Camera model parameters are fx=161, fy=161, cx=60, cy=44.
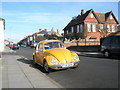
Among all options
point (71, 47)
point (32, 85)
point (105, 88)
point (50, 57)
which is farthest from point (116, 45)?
point (71, 47)

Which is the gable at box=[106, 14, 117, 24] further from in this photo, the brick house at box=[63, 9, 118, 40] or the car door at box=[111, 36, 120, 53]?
the car door at box=[111, 36, 120, 53]

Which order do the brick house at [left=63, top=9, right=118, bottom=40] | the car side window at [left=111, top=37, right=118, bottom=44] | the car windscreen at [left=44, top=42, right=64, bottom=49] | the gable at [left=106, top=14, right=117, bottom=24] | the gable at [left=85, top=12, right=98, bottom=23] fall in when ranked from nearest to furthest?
the car windscreen at [left=44, top=42, right=64, bottom=49] < the car side window at [left=111, top=37, right=118, bottom=44] < the brick house at [left=63, top=9, right=118, bottom=40] < the gable at [left=85, top=12, right=98, bottom=23] < the gable at [left=106, top=14, right=117, bottom=24]

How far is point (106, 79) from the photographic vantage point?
246 inches

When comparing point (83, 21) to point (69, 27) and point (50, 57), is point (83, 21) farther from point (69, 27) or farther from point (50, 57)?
point (50, 57)

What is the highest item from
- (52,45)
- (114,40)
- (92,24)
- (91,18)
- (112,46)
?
(91,18)

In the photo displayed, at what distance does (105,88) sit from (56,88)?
1607 millimetres

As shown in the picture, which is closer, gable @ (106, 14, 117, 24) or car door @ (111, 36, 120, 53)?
car door @ (111, 36, 120, 53)

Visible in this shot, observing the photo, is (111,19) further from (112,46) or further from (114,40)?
(112,46)

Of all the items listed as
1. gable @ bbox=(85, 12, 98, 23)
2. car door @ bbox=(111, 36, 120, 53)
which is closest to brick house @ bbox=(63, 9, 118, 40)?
gable @ bbox=(85, 12, 98, 23)

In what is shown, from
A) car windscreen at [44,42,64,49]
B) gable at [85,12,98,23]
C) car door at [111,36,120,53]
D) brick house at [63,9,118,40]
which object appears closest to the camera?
car windscreen at [44,42,64,49]

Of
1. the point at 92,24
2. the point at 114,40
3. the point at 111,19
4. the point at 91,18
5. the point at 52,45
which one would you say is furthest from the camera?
the point at 111,19

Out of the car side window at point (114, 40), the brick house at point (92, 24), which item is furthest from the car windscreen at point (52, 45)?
the brick house at point (92, 24)

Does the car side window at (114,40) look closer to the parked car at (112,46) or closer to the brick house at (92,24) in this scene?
the parked car at (112,46)

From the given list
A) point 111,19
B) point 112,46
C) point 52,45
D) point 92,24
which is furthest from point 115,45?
point 111,19
